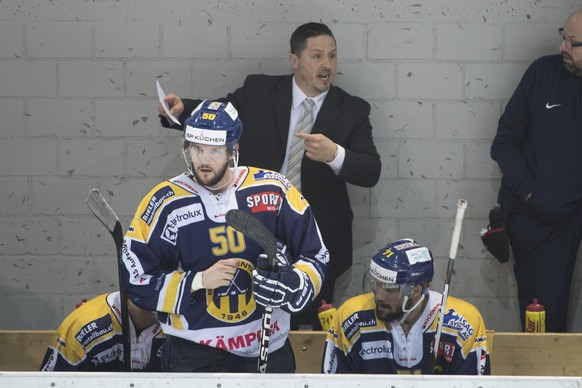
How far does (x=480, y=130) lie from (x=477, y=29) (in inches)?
15.7

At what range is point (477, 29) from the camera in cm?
486

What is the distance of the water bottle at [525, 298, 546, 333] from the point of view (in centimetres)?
428

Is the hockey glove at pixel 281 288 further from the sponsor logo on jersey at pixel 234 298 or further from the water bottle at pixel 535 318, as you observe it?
the water bottle at pixel 535 318

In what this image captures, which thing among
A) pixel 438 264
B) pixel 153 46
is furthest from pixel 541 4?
pixel 153 46

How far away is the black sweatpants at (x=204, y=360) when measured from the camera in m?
3.23

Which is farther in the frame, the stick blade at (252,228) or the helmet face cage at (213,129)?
the helmet face cage at (213,129)

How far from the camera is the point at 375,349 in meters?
3.58

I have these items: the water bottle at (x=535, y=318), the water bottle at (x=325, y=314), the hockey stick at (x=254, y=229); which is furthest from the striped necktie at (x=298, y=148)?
the hockey stick at (x=254, y=229)

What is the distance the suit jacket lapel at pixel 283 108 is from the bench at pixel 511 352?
2.95 feet

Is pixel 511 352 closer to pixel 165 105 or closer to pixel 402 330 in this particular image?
pixel 402 330

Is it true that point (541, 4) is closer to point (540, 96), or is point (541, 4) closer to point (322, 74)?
point (540, 96)

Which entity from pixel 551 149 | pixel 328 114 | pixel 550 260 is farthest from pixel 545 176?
pixel 328 114

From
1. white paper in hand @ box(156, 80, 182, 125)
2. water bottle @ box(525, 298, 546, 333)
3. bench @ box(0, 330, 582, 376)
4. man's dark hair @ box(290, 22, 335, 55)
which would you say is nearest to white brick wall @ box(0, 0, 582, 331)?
man's dark hair @ box(290, 22, 335, 55)

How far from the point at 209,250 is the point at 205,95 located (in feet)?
5.72
